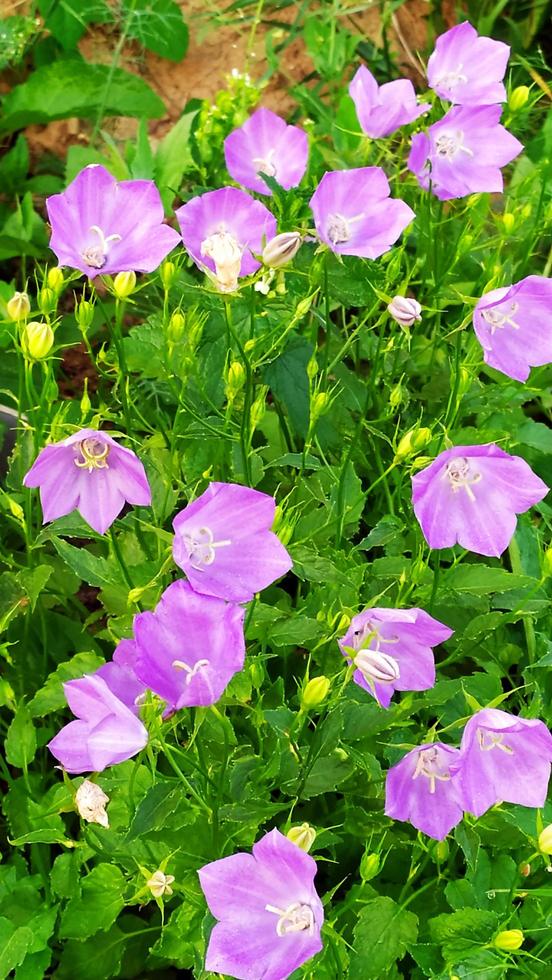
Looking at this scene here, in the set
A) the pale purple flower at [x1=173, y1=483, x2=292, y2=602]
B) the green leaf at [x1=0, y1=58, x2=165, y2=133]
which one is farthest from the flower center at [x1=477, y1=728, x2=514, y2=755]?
the green leaf at [x1=0, y1=58, x2=165, y2=133]

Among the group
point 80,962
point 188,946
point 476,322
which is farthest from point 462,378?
point 80,962

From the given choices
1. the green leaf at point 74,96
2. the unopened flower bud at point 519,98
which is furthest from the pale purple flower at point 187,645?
the green leaf at point 74,96

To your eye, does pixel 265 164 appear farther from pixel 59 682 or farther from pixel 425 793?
pixel 425 793

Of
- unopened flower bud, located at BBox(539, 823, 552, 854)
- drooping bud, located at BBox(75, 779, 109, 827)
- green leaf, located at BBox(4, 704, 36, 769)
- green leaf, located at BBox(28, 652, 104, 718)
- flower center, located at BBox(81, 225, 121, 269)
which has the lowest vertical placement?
unopened flower bud, located at BBox(539, 823, 552, 854)

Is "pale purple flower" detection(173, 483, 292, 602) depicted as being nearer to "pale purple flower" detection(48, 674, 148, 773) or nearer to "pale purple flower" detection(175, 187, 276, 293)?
"pale purple flower" detection(48, 674, 148, 773)

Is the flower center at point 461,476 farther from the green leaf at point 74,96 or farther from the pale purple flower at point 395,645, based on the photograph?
the green leaf at point 74,96

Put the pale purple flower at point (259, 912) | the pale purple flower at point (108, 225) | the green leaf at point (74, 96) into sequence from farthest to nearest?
the green leaf at point (74, 96) → the pale purple flower at point (108, 225) → the pale purple flower at point (259, 912)

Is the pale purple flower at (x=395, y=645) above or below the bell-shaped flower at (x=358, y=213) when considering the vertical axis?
below
